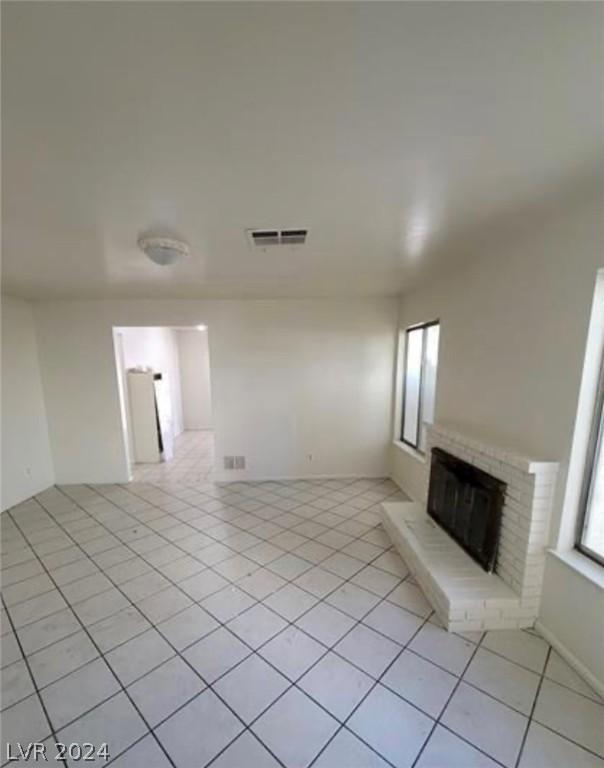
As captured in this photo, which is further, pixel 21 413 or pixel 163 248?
pixel 21 413

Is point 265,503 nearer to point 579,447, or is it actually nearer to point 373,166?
point 579,447

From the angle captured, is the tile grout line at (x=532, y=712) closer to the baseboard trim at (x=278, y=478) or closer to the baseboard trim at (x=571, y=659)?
the baseboard trim at (x=571, y=659)

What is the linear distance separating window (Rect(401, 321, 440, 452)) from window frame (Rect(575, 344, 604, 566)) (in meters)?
1.61

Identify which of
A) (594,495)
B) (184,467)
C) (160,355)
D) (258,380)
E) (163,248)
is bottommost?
(184,467)

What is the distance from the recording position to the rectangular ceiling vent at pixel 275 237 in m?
2.00

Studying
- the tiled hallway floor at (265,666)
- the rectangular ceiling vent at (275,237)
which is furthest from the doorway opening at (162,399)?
the rectangular ceiling vent at (275,237)

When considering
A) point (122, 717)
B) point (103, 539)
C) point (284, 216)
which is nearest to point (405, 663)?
point (122, 717)

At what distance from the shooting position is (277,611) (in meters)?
2.11

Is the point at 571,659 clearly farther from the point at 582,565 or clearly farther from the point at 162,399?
the point at 162,399

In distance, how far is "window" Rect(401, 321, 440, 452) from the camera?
11.6ft

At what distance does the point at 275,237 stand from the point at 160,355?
4.97 meters

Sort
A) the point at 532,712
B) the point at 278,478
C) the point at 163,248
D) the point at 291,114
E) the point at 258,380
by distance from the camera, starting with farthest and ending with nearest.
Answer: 1. the point at 278,478
2. the point at 258,380
3. the point at 163,248
4. the point at 532,712
5. the point at 291,114

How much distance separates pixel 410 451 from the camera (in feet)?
12.7

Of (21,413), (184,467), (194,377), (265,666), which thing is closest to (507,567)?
(265,666)
